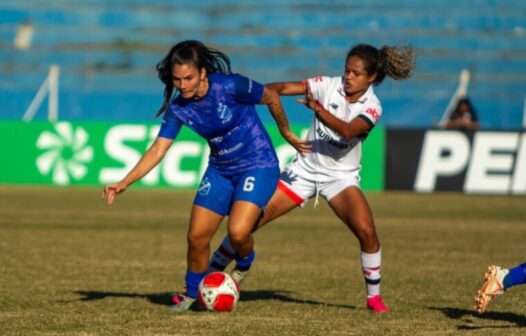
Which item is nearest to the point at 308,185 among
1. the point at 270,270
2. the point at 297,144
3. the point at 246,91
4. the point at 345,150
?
the point at 345,150

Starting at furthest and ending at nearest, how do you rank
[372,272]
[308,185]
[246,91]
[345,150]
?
[308,185]
[345,150]
[372,272]
[246,91]

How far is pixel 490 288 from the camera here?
834 centimetres

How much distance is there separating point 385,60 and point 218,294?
2.21 metres

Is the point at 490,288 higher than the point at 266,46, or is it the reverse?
the point at 266,46

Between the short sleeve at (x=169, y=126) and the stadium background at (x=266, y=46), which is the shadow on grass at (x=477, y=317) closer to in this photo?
the short sleeve at (x=169, y=126)

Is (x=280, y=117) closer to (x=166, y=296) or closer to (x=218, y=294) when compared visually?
(x=218, y=294)

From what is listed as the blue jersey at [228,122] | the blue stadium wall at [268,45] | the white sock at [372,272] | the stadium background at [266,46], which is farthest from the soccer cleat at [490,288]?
the blue stadium wall at [268,45]

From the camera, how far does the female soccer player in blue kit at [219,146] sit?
8.98 m

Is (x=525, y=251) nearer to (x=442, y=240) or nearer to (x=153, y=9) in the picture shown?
(x=442, y=240)

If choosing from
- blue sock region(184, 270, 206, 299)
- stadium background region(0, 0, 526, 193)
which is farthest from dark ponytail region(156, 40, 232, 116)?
stadium background region(0, 0, 526, 193)

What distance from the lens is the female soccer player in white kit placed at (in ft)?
30.7

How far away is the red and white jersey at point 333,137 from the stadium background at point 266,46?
61.9 ft

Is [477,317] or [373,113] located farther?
[373,113]

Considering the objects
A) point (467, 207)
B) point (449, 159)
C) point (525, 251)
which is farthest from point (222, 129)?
point (449, 159)
